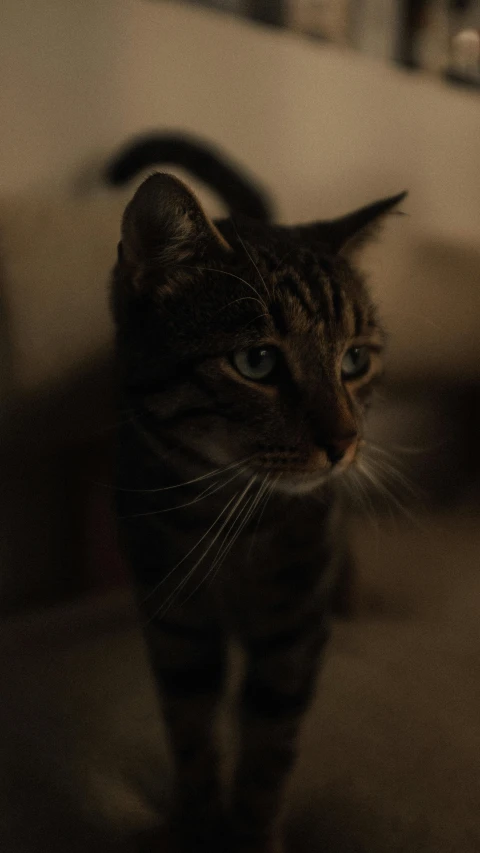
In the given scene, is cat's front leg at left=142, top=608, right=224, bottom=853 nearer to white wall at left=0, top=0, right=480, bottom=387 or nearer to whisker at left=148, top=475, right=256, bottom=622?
whisker at left=148, top=475, right=256, bottom=622

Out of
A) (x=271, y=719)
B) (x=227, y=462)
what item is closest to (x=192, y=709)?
(x=271, y=719)

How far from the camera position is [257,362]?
424mm

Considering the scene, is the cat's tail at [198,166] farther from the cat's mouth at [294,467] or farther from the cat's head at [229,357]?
the cat's mouth at [294,467]

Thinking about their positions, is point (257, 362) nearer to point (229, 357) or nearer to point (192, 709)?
point (229, 357)

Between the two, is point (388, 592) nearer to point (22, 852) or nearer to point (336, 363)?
point (336, 363)

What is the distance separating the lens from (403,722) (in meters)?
0.42

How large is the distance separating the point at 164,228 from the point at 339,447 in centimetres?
18

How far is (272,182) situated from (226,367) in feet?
0.77

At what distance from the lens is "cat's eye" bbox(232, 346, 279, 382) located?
0.42 metres

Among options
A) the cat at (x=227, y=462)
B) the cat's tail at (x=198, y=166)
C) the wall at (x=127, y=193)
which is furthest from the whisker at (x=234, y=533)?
the cat's tail at (x=198, y=166)

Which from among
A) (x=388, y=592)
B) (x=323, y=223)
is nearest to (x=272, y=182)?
(x=323, y=223)

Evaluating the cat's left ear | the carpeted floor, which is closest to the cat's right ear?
the cat's left ear

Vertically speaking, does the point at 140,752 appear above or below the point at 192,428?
below

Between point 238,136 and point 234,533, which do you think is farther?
point 238,136
